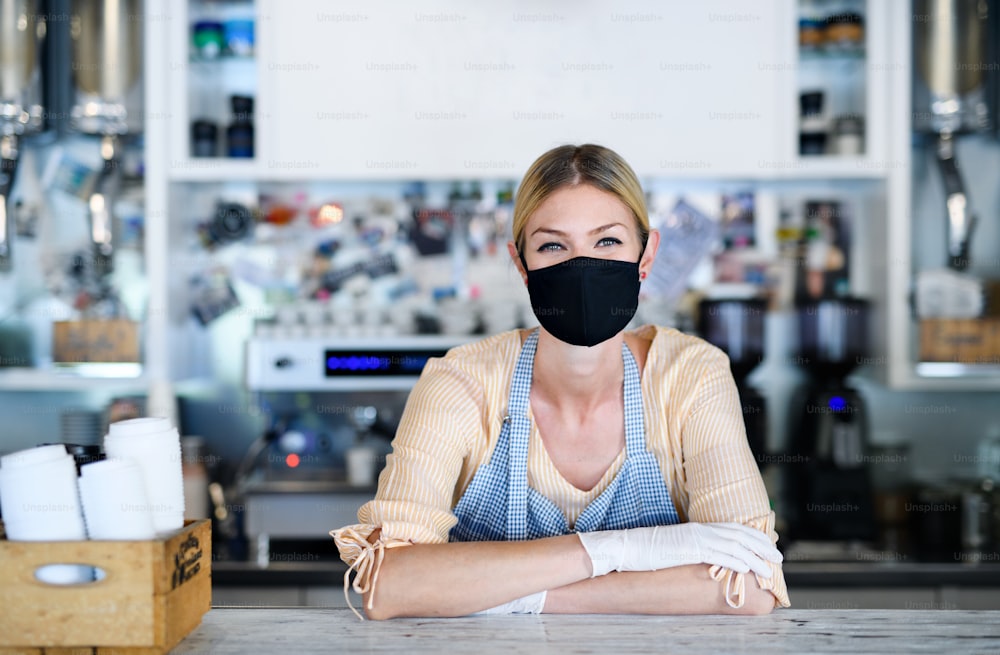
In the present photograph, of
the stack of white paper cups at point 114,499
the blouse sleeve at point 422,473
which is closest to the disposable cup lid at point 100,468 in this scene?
the stack of white paper cups at point 114,499

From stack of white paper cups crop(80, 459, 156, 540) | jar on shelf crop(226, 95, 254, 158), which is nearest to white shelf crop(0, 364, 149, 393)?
jar on shelf crop(226, 95, 254, 158)

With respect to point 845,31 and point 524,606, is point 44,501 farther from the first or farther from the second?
point 845,31

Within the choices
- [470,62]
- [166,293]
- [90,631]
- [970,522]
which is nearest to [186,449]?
[166,293]

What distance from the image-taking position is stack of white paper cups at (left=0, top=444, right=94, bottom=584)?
962 millimetres

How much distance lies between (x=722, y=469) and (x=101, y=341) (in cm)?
198

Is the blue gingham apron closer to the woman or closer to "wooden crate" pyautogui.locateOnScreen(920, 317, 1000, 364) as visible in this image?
the woman

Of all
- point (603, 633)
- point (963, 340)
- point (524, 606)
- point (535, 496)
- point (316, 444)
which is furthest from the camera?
point (316, 444)

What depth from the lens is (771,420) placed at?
298 cm

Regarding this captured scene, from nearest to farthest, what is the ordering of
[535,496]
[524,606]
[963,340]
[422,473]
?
[524,606] → [422,473] → [535,496] → [963,340]

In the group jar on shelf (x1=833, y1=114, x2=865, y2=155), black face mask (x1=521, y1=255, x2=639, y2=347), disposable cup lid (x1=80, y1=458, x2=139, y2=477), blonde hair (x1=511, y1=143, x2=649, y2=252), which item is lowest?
disposable cup lid (x1=80, y1=458, x2=139, y2=477)

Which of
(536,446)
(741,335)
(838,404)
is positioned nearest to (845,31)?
(741,335)

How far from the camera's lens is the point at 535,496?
1554 mm

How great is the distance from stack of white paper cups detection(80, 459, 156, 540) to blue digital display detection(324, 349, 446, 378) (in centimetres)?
166

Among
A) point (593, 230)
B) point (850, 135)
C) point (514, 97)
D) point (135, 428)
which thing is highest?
point (514, 97)
